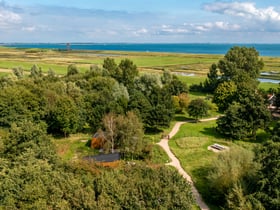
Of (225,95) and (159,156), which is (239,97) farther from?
(159,156)

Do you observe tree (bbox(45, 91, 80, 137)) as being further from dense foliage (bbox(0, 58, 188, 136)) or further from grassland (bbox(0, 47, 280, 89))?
grassland (bbox(0, 47, 280, 89))

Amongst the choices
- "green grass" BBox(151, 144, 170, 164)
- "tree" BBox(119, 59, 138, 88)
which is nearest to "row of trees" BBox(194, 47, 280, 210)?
"green grass" BBox(151, 144, 170, 164)

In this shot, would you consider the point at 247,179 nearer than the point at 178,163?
Yes

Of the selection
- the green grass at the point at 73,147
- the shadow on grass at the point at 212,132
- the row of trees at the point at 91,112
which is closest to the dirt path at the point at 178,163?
the row of trees at the point at 91,112

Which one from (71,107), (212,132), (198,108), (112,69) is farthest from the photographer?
(112,69)

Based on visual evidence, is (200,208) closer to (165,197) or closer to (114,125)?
(165,197)

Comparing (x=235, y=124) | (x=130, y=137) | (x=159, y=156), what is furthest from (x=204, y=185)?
(x=235, y=124)

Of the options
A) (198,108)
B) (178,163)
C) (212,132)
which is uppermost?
(198,108)

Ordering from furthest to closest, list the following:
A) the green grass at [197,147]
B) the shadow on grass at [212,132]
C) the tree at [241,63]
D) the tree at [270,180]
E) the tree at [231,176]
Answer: the tree at [241,63], the shadow on grass at [212,132], the green grass at [197,147], the tree at [231,176], the tree at [270,180]

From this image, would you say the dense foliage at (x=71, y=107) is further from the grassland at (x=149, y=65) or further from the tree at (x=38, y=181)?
the grassland at (x=149, y=65)

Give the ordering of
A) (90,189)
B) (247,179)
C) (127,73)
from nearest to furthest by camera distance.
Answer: (90,189) < (247,179) < (127,73)

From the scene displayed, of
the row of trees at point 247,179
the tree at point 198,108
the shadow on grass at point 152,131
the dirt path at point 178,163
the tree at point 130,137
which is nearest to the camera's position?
the row of trees at point 247,179

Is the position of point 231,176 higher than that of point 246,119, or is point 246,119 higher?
point 246,119

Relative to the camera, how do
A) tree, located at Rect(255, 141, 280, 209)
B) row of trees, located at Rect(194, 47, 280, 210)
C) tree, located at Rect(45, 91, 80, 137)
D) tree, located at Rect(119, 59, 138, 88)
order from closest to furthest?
1. tree, located at Rect(255, 141, 280, 209)
2. row of trees, located at Rect(194, 47, 280, 210)
3. tree, located at Rect(45, 91, 80, 137)
4. tree, located at Rect(119, 59, 138, 88)
